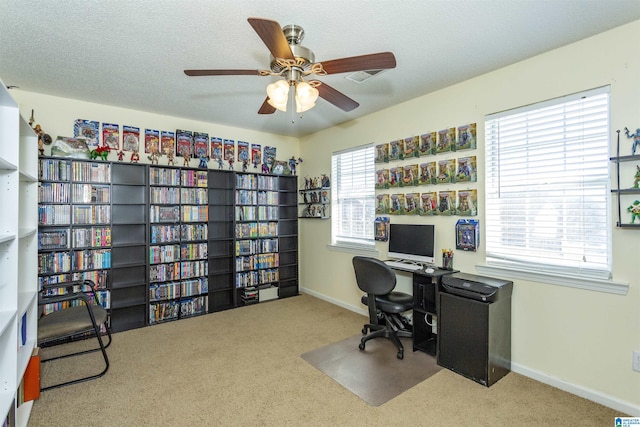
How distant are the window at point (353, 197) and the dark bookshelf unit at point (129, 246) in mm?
2445

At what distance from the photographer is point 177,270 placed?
3879mm

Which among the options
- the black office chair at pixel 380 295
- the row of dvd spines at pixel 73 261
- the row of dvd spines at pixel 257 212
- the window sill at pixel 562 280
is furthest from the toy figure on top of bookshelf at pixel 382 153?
the row of dvd spines at pixel 73 261

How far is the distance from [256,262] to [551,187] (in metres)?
3.56

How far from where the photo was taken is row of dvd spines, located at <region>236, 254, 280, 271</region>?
172 inches

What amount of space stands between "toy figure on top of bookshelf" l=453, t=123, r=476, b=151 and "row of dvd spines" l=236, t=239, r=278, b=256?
2.88 metres

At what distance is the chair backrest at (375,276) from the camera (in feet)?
8.93

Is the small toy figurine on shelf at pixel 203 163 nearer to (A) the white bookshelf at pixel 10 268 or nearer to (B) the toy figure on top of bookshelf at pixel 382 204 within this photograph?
(A) the white bookshelf at pixel 10 268

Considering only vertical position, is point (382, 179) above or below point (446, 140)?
below

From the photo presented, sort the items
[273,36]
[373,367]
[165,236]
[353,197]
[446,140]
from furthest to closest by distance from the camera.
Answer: [353,197]
[165,236]
[446,140]
[373,367]
[273,36]

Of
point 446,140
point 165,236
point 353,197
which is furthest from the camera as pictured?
point 353,197

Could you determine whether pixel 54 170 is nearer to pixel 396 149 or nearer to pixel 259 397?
pixel 259 397


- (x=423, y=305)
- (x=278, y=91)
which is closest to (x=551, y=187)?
(x=423, y=305)

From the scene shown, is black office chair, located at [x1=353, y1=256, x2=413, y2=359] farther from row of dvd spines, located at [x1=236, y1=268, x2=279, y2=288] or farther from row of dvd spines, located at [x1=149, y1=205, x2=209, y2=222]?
row of dvd spines, located at [x1=149, y1=205, x2=209, y2=222]

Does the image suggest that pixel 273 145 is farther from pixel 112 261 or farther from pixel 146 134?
pixel 112 261
